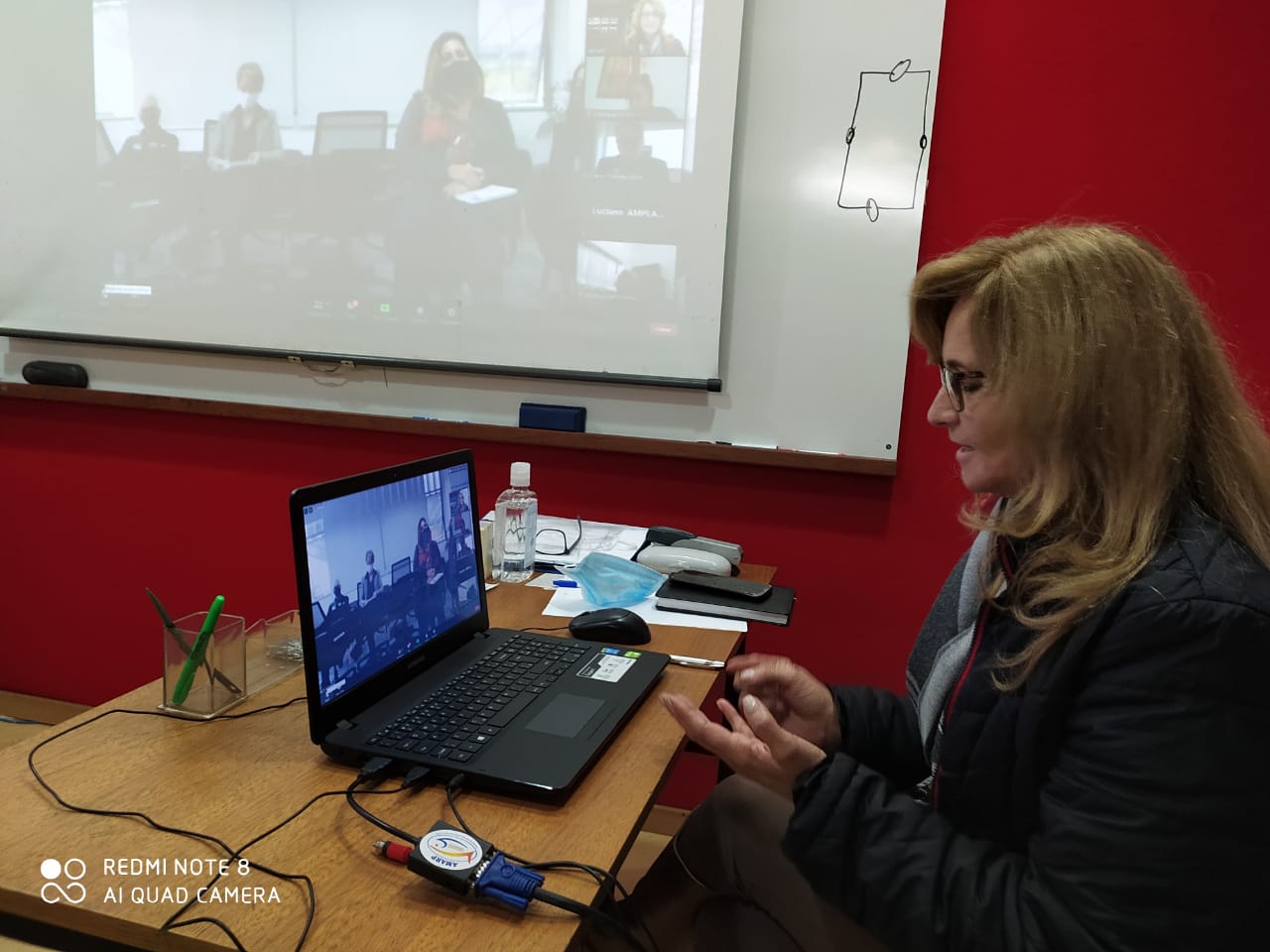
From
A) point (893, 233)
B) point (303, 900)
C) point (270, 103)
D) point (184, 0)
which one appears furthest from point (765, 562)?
point (184, 0)

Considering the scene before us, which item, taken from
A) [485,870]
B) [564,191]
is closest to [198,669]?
[485,870]

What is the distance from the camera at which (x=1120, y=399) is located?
776mm

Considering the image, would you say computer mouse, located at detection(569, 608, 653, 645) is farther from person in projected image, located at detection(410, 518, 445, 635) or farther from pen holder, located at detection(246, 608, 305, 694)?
pen holder, located at detection(246, 608, 305, 694)

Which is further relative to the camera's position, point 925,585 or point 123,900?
point 925,585

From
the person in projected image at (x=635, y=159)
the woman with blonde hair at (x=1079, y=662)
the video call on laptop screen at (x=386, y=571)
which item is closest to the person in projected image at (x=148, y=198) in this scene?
the person in projected image at (x=635, y=159)

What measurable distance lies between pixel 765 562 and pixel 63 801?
1.60 meters

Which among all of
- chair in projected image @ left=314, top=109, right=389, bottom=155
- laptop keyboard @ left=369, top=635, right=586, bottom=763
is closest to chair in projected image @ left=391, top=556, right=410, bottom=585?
laptop keyboard @ left=369, top=635, right=586, bottom=763

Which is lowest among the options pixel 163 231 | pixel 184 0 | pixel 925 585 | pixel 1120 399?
pixel 925 585

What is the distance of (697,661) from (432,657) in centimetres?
38

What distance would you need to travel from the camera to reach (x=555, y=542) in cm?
179

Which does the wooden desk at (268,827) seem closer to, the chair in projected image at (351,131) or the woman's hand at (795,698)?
the woman's hand at (795,698)

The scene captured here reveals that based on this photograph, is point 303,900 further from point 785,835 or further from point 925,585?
point 925,585

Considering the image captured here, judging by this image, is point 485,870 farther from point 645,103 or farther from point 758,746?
point 645,103

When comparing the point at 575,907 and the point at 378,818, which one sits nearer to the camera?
the point at 575,907
